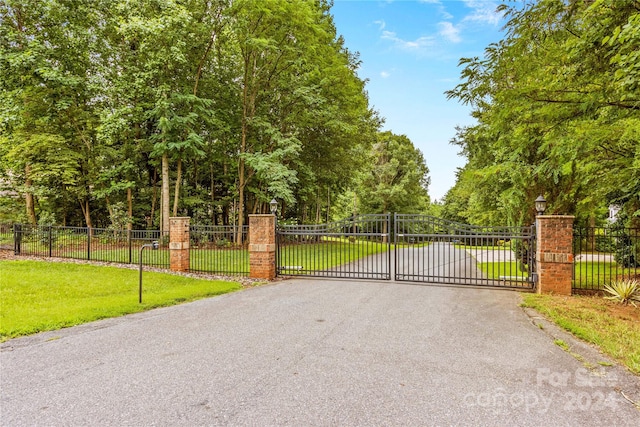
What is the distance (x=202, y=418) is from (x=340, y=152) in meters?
16.9

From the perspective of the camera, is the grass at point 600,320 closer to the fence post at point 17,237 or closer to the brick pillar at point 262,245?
the brick pillar at point 262,245

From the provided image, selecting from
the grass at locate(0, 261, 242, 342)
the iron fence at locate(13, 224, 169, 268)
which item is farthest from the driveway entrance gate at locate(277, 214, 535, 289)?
the iron fence at locate(13, 224, 169, 268)

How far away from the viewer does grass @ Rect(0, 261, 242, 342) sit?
5.07 meters

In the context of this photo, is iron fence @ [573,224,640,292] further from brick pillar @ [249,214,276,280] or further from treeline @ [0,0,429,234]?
treeline @ [0,0,429,234]

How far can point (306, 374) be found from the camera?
3.31 m

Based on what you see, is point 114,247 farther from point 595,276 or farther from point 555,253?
point 595,276

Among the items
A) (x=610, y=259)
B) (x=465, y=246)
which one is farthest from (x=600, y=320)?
(x=610, y=259)

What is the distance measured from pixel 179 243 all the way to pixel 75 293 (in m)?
3.13

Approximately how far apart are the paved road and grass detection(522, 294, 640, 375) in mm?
287

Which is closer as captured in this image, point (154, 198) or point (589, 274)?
point (589, 274)

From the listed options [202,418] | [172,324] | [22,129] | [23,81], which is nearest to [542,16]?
[202,418]

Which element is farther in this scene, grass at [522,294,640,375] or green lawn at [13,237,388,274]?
green lawn at [13,237,388,274]

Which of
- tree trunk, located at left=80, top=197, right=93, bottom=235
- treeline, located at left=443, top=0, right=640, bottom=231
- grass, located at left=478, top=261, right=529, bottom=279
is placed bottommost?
grass, located at left=478, top=261, right=529, bottom=279

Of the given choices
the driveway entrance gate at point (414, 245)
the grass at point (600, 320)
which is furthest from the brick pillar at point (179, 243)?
the grass at point (600, 320)
